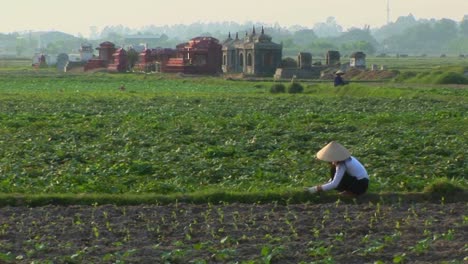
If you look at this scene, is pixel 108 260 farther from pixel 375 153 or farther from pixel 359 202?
pixel 375 153

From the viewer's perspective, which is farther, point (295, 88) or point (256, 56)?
point (256, 56)

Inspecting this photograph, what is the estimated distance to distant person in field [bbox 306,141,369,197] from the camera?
15.1 metres

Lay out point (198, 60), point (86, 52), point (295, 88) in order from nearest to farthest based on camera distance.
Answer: point (295, 88) < point (198, 60) < point (86, 52)

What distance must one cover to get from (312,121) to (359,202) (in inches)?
473

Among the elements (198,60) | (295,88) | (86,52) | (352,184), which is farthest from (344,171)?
(86,52)

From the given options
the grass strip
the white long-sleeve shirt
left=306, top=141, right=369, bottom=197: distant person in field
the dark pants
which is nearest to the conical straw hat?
left=306, top=141, right=369, bottom=197: distant person in field

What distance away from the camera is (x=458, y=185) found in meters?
15.9

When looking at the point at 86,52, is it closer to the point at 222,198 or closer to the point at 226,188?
the point at 226,188

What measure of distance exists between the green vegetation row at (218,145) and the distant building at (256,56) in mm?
40760

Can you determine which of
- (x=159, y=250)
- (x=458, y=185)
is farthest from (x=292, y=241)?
(x=458, y=185)

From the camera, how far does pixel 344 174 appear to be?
598 inches

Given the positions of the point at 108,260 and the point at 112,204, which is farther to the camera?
the point at 112,204

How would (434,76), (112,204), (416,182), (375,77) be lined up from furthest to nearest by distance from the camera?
(375,77) → (434,76) → (416,182) → (112,204)

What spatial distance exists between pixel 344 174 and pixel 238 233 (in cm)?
306
